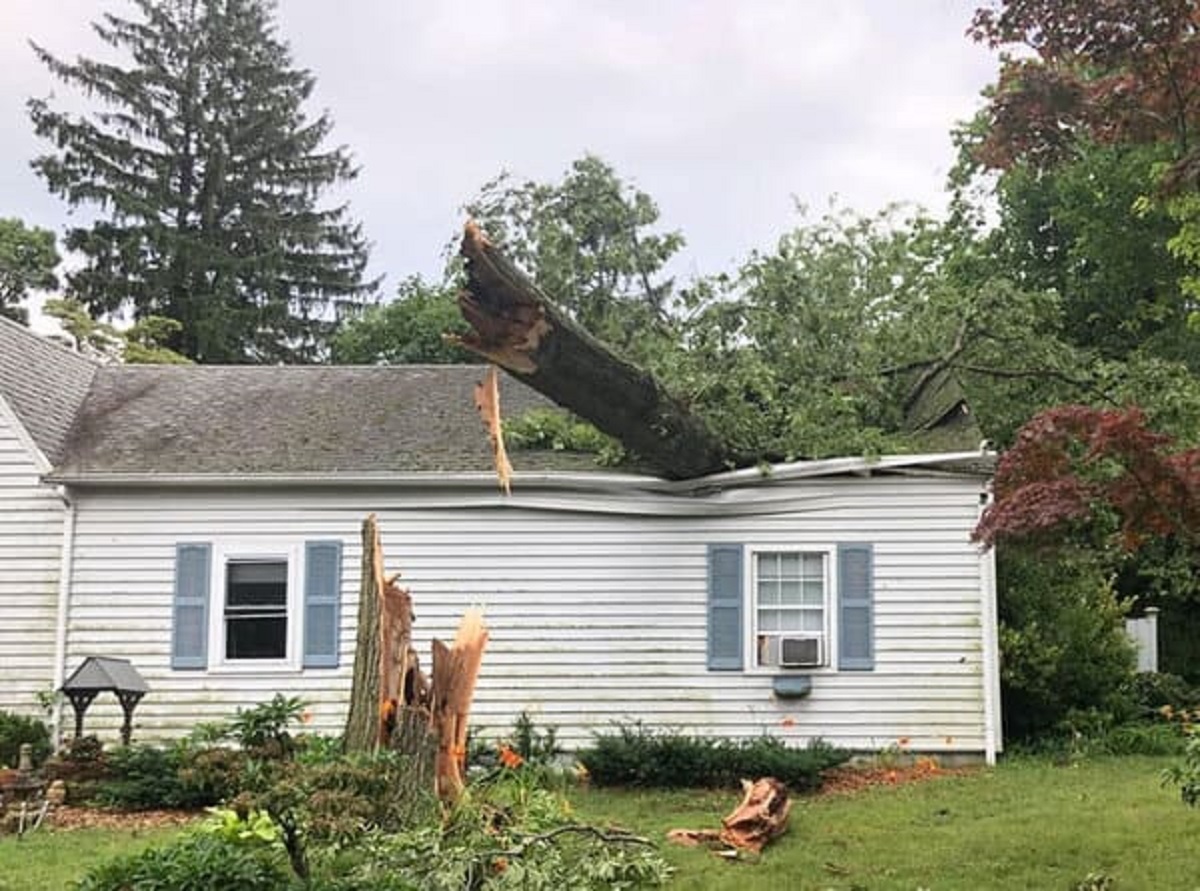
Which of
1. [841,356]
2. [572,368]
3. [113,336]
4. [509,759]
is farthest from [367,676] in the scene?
[113,336]

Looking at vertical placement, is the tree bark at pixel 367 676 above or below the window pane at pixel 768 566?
below

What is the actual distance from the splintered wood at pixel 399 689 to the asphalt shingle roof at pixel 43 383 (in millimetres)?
5201

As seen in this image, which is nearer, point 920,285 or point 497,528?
point 497,528

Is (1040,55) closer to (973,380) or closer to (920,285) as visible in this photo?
(973,380)

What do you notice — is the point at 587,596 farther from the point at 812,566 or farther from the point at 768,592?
the point at 812,566

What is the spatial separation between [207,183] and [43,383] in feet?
65.7

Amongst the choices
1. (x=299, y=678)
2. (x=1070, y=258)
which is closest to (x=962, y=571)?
(x=299, y=678)

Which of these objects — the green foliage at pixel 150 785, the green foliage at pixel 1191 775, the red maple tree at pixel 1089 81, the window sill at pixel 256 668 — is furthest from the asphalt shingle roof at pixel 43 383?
the green foliage at pixel 1191 775

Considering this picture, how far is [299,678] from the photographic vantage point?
37.3 ft

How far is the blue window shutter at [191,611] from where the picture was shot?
Result: 11312 millimetres

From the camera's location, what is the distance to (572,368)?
8516mm

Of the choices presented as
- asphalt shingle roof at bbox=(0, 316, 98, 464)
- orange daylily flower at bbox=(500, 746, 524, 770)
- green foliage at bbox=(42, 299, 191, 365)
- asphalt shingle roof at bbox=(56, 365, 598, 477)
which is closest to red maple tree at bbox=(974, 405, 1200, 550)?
orange daylily flower at bbox=(500, 746, 524, 770)

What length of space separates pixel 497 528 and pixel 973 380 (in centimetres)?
551

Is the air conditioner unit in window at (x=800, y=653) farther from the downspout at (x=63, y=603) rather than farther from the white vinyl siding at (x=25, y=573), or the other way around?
the white vinyl siding at (x=25, y=573)
